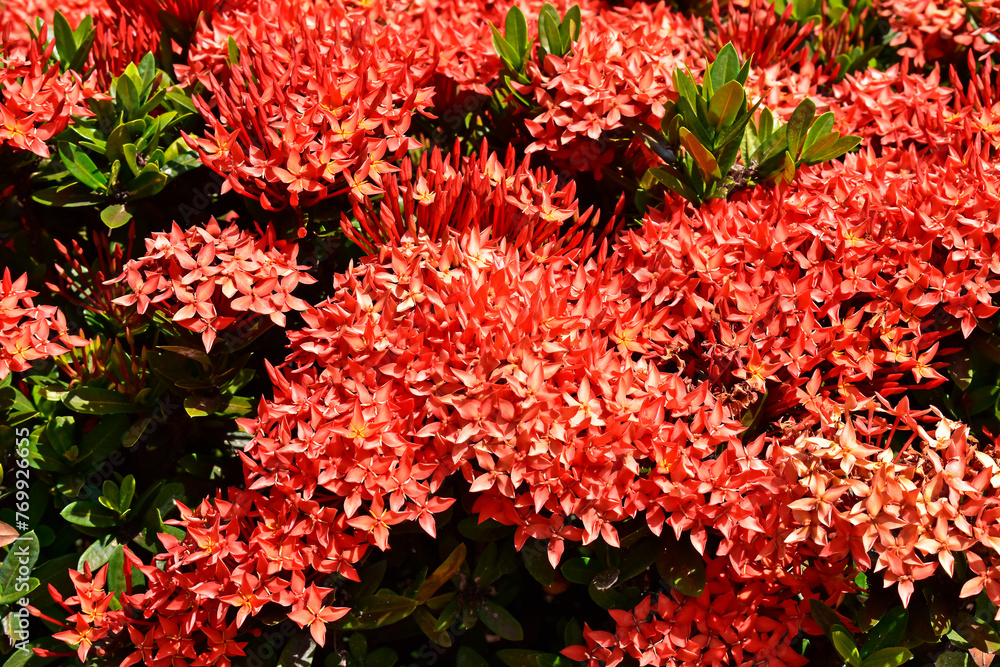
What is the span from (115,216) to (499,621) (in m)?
1.63

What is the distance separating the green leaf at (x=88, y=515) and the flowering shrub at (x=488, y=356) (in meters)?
0.01

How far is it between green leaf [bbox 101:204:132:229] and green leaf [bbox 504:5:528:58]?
131 cm

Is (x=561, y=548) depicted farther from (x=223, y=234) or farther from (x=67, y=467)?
(x=67, y=467)

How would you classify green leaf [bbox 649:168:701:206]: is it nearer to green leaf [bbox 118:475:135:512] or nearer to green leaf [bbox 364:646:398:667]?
green leaf [bbox 364:646:398:667]

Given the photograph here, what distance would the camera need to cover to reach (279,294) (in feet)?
7.02

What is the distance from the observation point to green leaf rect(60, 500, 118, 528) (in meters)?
2.36

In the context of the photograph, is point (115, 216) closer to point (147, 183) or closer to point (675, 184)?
point (147, 183)

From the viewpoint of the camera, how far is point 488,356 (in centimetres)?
193

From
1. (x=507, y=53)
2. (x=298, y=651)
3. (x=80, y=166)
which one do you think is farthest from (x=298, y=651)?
(x=507, y=53)

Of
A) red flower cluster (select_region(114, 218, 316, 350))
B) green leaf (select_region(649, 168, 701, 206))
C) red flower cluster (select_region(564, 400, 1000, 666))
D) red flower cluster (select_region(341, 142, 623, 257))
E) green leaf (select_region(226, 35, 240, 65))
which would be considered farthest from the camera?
green leaf (select_region(226, 35, 240, 65))

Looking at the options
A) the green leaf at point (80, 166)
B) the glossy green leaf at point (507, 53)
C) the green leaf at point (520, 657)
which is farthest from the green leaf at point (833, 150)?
the green leaf at point (80, 166)

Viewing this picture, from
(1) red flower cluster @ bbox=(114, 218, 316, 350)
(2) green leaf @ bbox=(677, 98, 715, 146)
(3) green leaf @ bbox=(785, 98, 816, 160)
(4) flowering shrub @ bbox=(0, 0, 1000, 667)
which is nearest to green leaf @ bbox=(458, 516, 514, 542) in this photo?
(4) flowering shrub @ bbox=(0, 0, 1000, 667)

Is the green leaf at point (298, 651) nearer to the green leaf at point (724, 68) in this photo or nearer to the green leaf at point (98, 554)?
the green leaf at point (98, 554)

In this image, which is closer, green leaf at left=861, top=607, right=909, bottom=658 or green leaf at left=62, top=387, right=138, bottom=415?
green leaf at left=861, top=607, right=909, bottom=658
